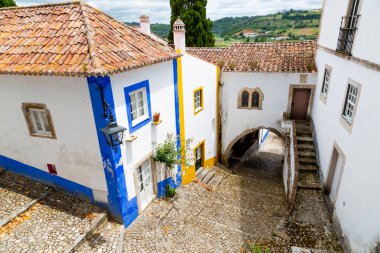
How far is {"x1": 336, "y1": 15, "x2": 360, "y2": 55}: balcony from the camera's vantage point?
7796 millimetres

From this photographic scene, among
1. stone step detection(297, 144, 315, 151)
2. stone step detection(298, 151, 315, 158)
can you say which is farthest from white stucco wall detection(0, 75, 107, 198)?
stone step detection(297, 144, 315, 151)

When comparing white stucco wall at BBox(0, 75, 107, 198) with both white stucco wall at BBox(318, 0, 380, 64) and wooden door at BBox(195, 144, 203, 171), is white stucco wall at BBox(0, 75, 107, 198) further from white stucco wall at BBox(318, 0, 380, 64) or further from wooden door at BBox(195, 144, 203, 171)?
white stucco wall at BBox(318, 0, 380, 64)

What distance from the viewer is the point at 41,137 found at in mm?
7848

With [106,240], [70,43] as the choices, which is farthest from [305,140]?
[70,43]

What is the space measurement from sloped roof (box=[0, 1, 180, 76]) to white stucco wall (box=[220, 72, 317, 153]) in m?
6.34

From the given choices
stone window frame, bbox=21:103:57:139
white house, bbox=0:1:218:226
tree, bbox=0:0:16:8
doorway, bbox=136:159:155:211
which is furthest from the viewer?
tree, bbox=0:0:16:8

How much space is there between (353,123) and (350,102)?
96 cm

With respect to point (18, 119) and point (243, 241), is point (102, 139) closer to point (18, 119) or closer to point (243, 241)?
point (18, 119)

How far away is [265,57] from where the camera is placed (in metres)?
14.6

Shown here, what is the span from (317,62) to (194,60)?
6498mm

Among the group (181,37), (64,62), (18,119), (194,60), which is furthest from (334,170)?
(18,119)

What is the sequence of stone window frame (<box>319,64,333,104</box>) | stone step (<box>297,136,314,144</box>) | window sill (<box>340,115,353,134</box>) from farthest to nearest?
stone step (<box>297,136,314,144</box>) → stone window frame (<box>319,64,333,104</box>) → window sill (<box>340,115,353,134</box>)

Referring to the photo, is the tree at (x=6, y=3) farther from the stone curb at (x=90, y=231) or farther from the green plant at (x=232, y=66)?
the stone curb at (x=90, y=231)

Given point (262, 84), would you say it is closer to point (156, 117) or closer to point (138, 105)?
point (156, 117)
